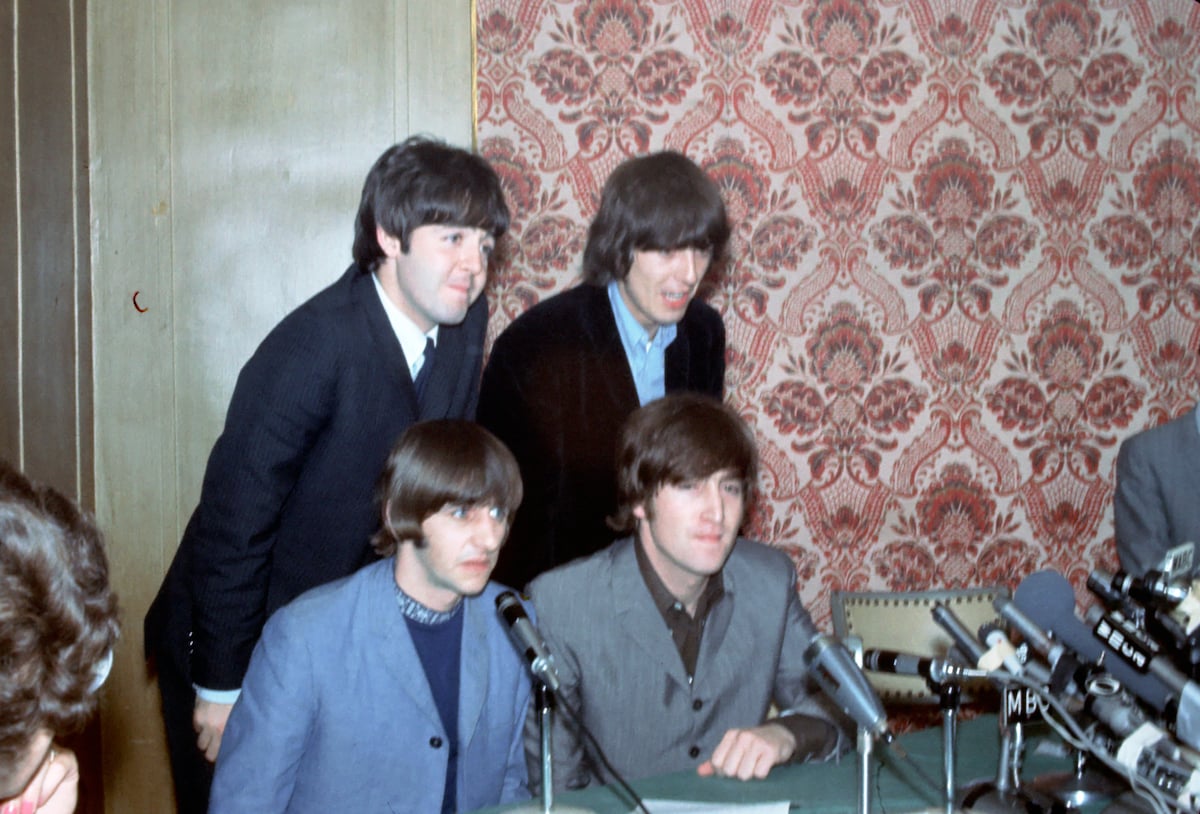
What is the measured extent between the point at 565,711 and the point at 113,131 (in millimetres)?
1747

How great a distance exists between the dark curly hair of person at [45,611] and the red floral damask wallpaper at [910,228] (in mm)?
2041

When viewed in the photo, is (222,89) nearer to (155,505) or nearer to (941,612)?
(155,505)

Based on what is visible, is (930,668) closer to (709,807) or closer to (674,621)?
(709,807)

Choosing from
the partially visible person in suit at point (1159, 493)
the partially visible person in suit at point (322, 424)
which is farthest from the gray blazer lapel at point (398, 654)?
the partially visible person in suit at point (1159, 493)

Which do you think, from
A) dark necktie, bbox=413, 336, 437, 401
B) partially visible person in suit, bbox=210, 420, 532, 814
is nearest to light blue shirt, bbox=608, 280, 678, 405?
dark necktie, bbox=413, 336, 437, 401

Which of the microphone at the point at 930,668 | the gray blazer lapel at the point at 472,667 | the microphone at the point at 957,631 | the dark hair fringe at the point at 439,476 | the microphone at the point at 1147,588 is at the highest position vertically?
the dark hair fringe at the point at 439,476

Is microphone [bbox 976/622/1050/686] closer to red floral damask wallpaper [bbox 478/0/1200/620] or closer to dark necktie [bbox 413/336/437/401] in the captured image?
dark necktie [bbox 413/336/437/401]

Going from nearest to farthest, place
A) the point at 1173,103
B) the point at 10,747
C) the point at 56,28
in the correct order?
the point at 10,747
the point at 56,28
the point at 1173,103

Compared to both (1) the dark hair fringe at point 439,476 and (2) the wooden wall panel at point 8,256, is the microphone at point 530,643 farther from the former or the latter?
(2) the wooden wall panel at point 8,256

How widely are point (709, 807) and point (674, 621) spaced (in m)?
0.55

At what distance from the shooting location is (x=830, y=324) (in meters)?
3.23

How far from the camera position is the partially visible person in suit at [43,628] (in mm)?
897

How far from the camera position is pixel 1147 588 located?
62.2 inches

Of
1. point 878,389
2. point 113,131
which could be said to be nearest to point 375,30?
point 113,131
